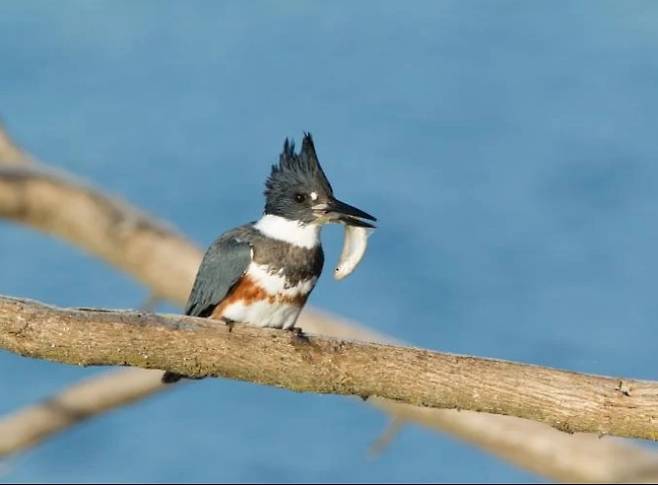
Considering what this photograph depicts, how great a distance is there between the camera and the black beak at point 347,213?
3410mm

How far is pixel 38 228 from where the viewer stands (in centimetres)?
689

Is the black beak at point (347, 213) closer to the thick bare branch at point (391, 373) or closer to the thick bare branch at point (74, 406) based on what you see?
the thick bare branch at point (391, 373)

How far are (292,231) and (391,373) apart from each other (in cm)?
72

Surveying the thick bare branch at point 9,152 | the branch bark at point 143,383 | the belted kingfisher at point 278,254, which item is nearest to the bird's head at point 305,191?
the belted kingfisher at point 278,254

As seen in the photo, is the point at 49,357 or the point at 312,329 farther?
the point at 312,329

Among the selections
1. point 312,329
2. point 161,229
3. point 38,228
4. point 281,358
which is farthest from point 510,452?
point 281,358

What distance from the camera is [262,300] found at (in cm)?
346

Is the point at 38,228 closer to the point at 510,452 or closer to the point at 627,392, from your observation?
the point at 510,452

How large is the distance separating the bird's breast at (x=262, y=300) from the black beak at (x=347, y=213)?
25 cm

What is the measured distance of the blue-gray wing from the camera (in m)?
3.50

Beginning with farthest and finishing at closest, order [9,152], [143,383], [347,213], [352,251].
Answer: [9,152] → [143,383] → [347,213] → [352,251]

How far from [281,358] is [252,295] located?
0.44m

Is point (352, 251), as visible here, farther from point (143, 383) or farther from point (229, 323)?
point (143, 383)

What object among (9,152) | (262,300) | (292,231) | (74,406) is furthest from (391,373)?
(9,152)
